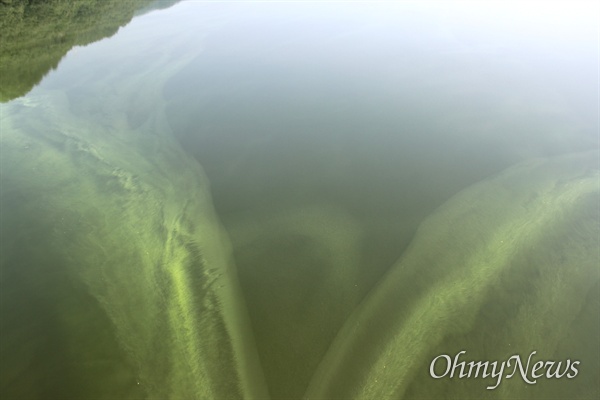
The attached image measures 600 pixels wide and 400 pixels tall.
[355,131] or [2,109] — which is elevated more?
[355,131]

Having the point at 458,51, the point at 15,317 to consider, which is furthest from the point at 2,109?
the point at 458,51

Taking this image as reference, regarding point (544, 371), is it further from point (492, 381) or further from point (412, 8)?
point (412, 8)

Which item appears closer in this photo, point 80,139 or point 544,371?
point 544,371

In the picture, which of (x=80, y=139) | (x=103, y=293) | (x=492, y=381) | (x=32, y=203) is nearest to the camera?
(x=492, y=381)

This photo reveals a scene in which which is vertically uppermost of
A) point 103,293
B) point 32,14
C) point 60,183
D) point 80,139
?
point 32,14

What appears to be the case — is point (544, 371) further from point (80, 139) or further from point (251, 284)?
point (80, 139)

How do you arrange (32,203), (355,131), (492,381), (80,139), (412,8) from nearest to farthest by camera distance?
1. (492,381)
2. (32,203)
3. (80,139)
4. (355,131)
5. (412,8)
